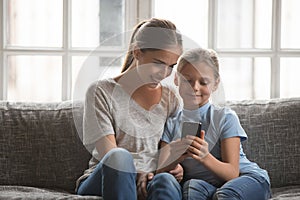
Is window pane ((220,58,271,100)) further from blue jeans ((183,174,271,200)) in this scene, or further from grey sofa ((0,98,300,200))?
blue jeans ((183,174,271,200))

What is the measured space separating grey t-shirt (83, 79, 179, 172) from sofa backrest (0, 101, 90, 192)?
220 mm

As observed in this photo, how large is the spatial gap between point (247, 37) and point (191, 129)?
3.39 ft

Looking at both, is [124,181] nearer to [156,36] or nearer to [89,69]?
[156,36]

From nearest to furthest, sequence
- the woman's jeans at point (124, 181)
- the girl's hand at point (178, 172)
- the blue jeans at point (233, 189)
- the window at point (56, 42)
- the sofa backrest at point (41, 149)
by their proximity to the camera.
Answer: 1. the woman's jeans at point (124, 181)
2. the blue jeans at point (233, 189)
3. the girl's hand at point (178, 172)
4. the sofa backrest at point (41, 149)
5. the window at point (56, 42)

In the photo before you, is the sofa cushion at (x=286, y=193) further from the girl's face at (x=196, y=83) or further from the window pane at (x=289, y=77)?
the window pane at (x=289, y=77)

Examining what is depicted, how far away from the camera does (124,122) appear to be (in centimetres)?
249

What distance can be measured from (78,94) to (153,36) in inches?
21.1

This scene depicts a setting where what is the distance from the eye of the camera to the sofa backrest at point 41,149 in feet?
8.86

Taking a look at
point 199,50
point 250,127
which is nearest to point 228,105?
point 250,127

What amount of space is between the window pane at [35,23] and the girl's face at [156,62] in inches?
33.6

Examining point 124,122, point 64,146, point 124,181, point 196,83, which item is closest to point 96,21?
point 64,146

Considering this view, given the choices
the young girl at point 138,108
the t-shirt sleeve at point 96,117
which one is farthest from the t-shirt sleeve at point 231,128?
the t-shirt sleeve at point 96,117

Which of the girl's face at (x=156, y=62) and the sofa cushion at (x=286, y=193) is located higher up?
the girl's face at (x=156, y=62)

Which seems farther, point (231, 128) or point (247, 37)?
point (247, 37)
